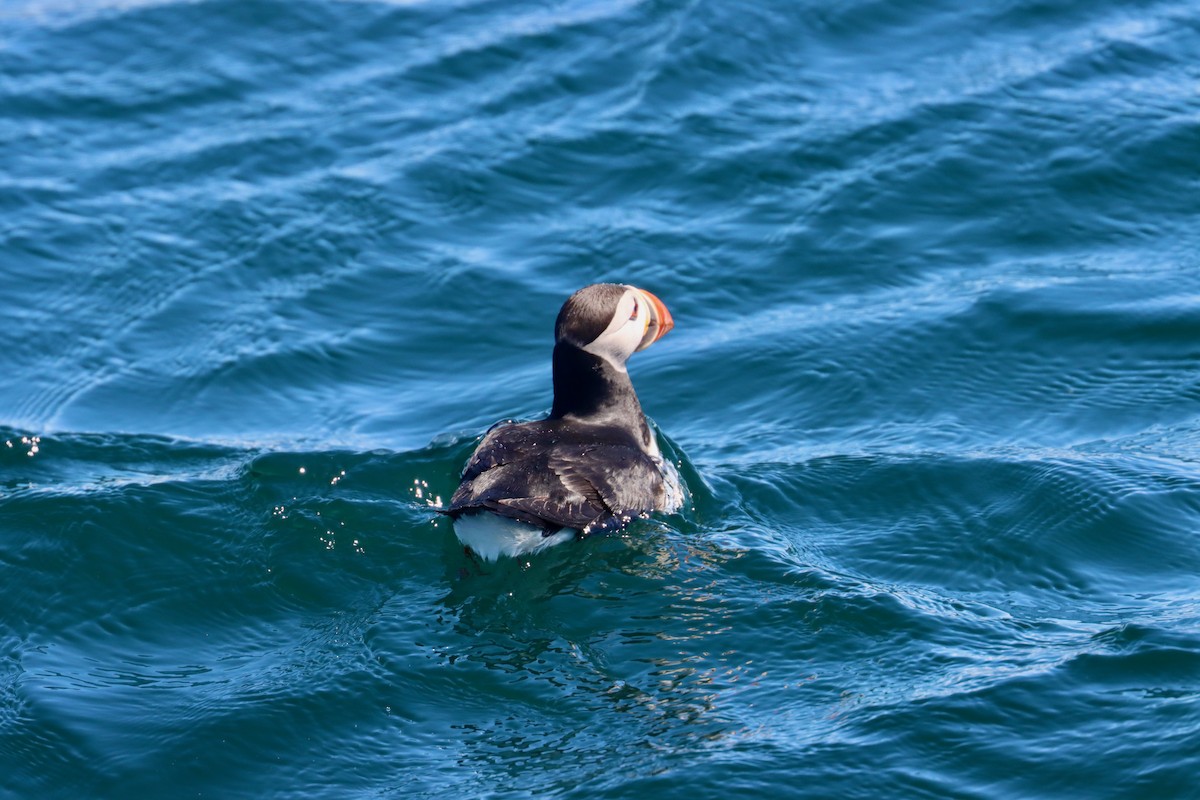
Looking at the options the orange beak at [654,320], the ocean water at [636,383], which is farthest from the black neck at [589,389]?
the ocean water at [636,383]

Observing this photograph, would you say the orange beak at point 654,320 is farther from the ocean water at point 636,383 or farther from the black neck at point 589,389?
the ocean water at point 636,383

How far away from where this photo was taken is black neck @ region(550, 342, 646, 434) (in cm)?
670

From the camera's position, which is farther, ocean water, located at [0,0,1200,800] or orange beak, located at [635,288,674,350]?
orange beak, located at [635,288,674,350]

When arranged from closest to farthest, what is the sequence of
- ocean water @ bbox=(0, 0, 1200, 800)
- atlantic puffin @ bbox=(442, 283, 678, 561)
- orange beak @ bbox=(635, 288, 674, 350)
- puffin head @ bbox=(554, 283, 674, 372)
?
ocean water @ bbox=(0, 0, 1200, 800) < atlantic puffin @ bbox=(442, 283, 678, 561) < puffin head @ bbox=(554, 283, 674, 372) < orange beak @ bbox=(635, 288, 674, 350)

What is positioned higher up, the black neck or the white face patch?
the white face patch

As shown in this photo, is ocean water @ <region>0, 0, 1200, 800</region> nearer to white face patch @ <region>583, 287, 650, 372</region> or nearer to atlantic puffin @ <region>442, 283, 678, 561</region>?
atlantic puffin @ <region>442, 283, 678, 561</region>

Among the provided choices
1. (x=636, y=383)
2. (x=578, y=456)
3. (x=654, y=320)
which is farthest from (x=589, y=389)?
(x=636, y=383)

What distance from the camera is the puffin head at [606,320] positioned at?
6645 millimetres

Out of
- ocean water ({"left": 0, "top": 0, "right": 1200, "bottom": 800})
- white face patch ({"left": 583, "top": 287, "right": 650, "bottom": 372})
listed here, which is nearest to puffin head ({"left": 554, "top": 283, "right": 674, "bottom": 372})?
white face patch ({"left": 583, "top": 287, "right": 650, "bottom": 372})

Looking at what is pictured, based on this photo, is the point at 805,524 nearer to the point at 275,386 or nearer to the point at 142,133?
the point at 275,386

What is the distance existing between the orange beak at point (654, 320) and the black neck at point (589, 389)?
0.25 meters

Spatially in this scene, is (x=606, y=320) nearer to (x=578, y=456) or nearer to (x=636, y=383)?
(x=578, y=456)

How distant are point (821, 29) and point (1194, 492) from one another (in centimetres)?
623

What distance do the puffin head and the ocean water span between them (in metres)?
0.73
